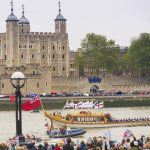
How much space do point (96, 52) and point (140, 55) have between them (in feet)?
24.0

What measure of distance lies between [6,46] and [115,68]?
19.8m

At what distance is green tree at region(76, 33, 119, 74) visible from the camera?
129 m

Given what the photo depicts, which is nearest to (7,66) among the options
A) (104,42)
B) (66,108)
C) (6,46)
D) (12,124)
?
(6,46)

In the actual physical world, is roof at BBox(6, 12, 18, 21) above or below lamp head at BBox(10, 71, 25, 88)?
above

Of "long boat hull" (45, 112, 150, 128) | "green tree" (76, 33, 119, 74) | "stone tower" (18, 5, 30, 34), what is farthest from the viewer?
"stone tower" (18, 5, 30, 34)

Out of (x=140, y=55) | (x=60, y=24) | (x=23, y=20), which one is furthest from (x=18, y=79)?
(x=23, y=20)

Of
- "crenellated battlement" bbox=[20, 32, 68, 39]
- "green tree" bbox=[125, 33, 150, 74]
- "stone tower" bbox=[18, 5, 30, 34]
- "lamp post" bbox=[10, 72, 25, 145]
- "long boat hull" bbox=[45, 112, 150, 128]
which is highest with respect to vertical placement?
"stone tower" bbox=[18, 5, 30, 34]

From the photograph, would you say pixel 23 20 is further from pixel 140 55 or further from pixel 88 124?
pixel 88 124

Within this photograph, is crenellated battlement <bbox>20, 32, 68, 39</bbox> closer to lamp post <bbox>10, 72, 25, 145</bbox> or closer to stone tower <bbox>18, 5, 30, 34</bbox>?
stone tower <bbox>18, 5, 30, 34</bbox>

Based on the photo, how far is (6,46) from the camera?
123062mm

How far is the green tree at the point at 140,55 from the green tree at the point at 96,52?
8.79 ft

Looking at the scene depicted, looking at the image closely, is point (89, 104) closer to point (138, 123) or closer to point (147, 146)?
point (138, 123)

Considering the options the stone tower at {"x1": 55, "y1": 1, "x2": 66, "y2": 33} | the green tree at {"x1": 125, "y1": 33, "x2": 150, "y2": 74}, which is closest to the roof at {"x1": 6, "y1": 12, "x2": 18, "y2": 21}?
the stone tower at {"x1": 55, "y1": 1, "x2": 66, "y2": 33}

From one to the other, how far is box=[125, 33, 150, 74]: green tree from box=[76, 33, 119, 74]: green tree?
8.79 feet
